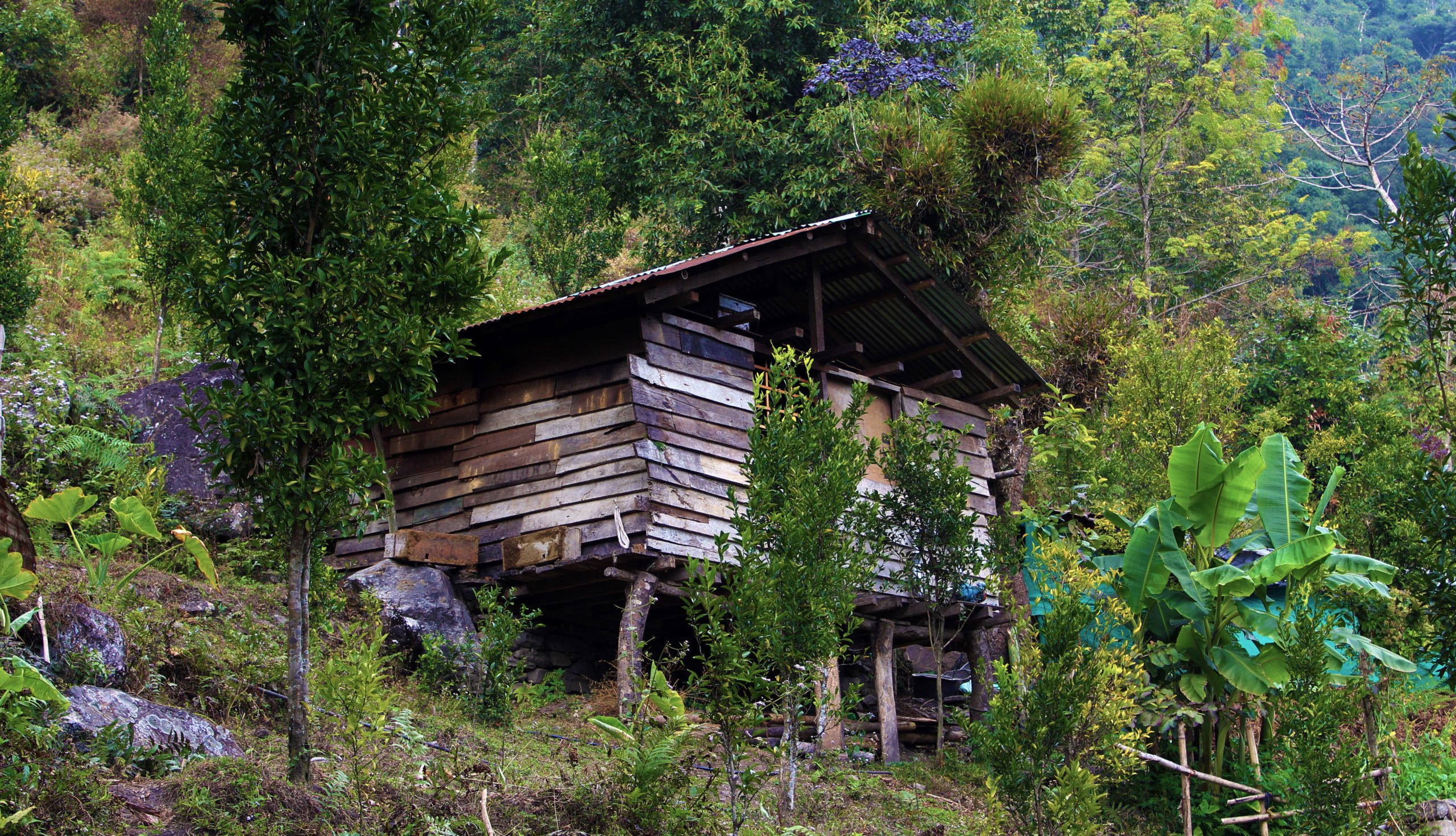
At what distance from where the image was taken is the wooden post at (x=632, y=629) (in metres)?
11.7

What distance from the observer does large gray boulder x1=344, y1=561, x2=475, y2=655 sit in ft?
39.6

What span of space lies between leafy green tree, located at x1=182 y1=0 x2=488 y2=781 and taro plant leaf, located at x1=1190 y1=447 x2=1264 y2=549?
7.67 meters

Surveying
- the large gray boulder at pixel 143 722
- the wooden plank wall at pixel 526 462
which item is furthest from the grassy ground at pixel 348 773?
the wooden plank wall at pixel 526 462

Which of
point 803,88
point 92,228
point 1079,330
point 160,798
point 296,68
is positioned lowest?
point 160,798

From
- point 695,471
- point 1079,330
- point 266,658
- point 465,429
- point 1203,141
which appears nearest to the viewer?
point 266,658

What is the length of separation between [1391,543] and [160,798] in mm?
12099

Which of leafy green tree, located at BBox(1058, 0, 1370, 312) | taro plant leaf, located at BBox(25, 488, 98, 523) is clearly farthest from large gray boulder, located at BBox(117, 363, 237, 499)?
leafy green tree, located at BBox(1058, 0, 1370, 312)

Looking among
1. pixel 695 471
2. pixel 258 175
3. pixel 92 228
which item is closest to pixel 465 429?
pixel 695 471

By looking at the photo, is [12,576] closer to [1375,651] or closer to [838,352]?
[838,352]

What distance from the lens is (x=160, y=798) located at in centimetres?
701

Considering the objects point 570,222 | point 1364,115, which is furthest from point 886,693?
point 1364,115

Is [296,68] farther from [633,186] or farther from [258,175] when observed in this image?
[633,186]

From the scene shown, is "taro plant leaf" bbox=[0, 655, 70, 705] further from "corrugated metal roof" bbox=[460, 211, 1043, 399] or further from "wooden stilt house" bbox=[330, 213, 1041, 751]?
"corrugated metal roof" bbox=[460, 211, 1043, 399]

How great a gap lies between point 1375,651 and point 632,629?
7.07 meters
